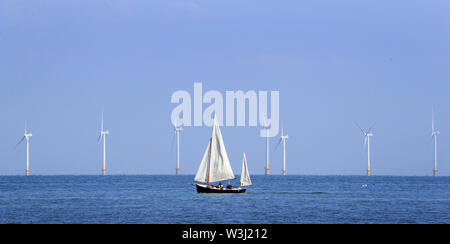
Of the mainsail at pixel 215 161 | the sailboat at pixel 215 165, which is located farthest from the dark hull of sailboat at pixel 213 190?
the mainsail at pixel 215 161

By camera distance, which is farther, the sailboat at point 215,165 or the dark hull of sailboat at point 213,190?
the dark hull of sailboat at point 213,190

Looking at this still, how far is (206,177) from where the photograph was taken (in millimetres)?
121625

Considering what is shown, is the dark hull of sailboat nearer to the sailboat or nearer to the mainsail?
the sailboat

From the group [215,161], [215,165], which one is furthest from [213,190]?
[215,161]

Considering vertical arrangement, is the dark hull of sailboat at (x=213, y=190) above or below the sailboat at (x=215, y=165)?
below

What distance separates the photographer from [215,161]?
11775 centimetres

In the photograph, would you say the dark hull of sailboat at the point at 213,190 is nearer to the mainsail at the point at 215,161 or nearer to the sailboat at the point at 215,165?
the sailboat at the point at 215,165

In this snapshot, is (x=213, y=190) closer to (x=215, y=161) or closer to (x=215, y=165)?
(x=215, y=165)

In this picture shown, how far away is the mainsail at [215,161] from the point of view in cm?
11638

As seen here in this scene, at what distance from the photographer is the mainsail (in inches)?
4582

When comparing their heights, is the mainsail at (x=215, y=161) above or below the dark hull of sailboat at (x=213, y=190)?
above
